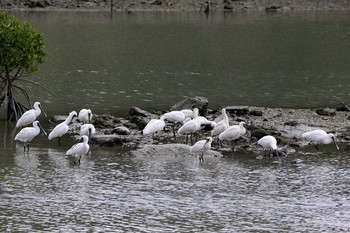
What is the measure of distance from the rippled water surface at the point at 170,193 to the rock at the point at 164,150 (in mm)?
225

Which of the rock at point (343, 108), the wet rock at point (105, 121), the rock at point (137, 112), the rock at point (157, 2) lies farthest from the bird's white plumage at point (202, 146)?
the rock at point (157, 2)

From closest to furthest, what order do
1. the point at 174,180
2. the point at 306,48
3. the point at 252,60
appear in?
the point at 174,180
the point at 252,60
the point at 306,48

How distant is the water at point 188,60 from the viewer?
45062mm

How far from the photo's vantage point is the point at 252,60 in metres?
62.2

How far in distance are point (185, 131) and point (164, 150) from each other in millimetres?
2198

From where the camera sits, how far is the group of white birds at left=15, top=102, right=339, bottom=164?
29547mm

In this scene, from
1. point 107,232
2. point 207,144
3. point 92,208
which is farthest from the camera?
point 207,144

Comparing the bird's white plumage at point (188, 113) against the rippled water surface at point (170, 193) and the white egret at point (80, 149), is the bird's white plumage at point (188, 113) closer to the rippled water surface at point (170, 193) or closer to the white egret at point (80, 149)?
the rippled water surface at point (170, 193)

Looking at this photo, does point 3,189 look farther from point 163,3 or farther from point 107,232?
point 163,3

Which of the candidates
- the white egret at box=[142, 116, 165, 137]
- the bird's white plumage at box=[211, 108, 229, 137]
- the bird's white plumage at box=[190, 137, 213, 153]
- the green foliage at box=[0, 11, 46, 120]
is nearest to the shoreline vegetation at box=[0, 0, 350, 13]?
the green foliage at box=[0, 11, 46, 120]

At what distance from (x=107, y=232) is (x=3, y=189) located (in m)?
5.05

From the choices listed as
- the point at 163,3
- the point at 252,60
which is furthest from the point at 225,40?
the point at 163,3

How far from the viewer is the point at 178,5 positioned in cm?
10588

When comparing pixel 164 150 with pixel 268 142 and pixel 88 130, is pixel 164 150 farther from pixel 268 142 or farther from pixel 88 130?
pixel 268 142
